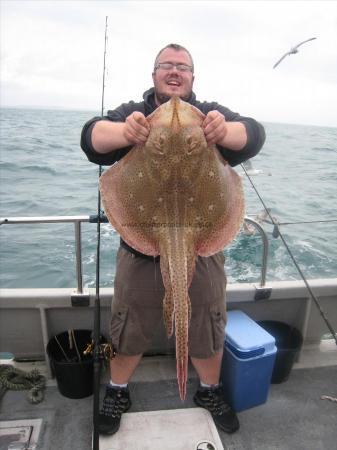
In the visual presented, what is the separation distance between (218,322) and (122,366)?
86 cm

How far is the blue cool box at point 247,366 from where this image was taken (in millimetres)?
3314

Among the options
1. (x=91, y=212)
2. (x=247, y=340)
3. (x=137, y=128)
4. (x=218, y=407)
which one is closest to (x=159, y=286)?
(x=247, y=340)

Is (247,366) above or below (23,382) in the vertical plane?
above

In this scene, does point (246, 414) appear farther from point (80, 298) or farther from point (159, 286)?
point (80, 298)

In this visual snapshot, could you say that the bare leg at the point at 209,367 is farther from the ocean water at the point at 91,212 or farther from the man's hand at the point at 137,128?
the ocean water at the point at 91,212

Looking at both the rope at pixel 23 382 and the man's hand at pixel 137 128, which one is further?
the rope at pixel 23 382

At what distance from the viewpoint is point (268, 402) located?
11.7 feet

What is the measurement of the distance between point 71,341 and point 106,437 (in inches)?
37.6

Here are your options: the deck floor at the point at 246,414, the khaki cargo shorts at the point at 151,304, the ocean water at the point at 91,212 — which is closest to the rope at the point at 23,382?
the deck floor at the point at 246,414

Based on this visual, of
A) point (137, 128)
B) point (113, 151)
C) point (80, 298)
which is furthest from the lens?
point (80, 298)

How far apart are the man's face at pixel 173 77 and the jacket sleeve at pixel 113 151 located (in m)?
0.25

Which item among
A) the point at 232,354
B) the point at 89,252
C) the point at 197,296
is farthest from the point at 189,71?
the point at 89,252

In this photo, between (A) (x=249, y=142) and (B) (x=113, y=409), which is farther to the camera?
(B) (x=113, y=409)

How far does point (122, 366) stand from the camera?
10.6 ft
